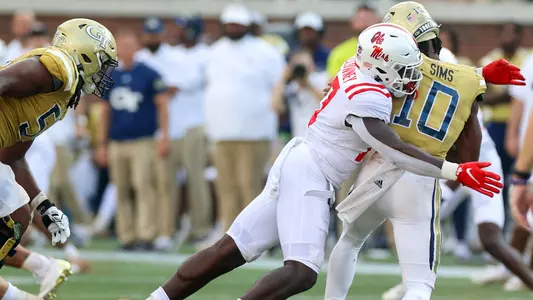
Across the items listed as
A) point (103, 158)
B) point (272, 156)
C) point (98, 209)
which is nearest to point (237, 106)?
point (272, 156)

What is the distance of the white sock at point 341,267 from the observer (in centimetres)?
634

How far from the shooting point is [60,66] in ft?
18.1

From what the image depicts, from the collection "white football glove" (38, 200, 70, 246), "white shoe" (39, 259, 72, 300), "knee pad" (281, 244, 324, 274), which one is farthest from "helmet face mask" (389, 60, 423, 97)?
"white shoe" (39, 259, 72, 300)

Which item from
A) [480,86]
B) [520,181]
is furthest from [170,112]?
[480,86]

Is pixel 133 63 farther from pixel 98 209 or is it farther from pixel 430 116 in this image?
pixel 430 116

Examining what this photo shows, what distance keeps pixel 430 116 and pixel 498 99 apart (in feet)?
15.7

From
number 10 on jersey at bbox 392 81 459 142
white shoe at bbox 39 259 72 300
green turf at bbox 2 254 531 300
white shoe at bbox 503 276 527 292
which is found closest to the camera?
number 10 on jersey at bbox 392 81 459 142

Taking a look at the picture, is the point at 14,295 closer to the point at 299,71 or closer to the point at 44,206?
the point at 44,206

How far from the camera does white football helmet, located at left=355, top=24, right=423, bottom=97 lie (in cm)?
579

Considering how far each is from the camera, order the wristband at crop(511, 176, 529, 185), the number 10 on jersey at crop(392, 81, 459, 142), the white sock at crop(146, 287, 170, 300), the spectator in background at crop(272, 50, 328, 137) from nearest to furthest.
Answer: the number 10 on jersey at crop(392, 81, 459, 142) → the white sock at crop(146, 287, 170, 300) → the wristband at crop(511, 176, 529, 185) → the spectator in background at crop(272, 50, 328, 137)

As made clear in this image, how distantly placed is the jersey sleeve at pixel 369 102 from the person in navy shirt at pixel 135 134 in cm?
571

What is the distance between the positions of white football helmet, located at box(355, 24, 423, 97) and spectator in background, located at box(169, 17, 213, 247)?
626 cm

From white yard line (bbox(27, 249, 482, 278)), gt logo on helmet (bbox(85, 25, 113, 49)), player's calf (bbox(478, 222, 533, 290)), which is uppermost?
gt logo on helmet (bbox(85, 25, 113, 49))

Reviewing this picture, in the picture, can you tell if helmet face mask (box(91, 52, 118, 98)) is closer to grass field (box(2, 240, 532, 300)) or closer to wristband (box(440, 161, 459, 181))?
wristband (box(440, 161, 459, 181))
